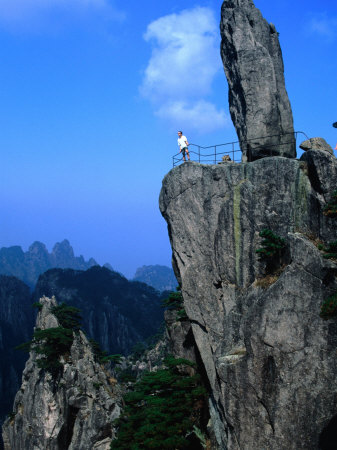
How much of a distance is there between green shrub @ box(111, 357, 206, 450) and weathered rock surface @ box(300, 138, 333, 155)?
17364 millimetres

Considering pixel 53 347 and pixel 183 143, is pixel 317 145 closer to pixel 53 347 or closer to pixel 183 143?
pixel 183 143

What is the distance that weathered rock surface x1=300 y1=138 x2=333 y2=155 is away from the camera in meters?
27.8

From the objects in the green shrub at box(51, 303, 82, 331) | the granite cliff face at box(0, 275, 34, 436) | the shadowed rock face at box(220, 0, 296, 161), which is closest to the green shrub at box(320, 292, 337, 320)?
the shadowed rock face at box(220, 0, 296, 161)

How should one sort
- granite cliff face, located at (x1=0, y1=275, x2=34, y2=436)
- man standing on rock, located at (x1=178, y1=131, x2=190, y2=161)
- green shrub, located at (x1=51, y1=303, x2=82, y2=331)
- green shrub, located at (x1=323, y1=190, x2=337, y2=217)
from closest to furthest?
1. green shrub, located at (x1=323, y1=190, x2=337, y2=217)
2. man standing on rock, located at (x1=178, y1=131, x2=190, y2=161)
3. green shrub, located at (x1=51, y1=303, x2=82, y2=331)
4. granite cliff face, located at (x1=0, y1=275, x2=34, y2=436)

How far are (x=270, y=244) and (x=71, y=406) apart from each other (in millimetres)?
33970

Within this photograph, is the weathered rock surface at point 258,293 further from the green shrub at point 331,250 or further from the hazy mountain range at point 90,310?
the hazy mountain range at point 90,310

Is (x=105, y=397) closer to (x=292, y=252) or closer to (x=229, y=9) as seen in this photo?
(x=292, y=252)

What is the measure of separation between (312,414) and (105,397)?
3127 cm

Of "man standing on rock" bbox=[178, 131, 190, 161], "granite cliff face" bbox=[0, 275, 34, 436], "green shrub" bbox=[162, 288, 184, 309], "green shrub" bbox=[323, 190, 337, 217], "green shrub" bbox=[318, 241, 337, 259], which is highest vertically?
"man standing on rock" bbox=[178, 131, 190, 161]

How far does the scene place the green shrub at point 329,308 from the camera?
21.0 meters

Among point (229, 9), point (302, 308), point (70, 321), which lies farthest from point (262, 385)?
point (70, 321)

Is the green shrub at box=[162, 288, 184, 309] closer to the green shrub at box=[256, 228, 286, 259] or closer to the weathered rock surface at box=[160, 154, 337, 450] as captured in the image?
the weathered rock surface at box=[160, 154, 337, 450]

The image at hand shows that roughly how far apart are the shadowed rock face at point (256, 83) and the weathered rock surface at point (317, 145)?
235cm

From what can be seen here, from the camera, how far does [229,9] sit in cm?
3353
